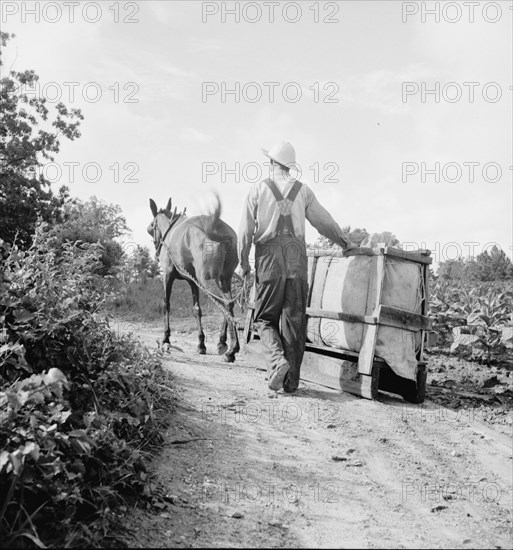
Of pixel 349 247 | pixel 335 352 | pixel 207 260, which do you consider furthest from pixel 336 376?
pixel 207 260

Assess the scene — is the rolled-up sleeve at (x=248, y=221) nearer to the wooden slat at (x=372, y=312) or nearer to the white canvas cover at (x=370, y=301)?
the white canvas cover at (x=370, y=301)

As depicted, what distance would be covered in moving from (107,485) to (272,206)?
11.4ft

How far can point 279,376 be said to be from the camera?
5934 millimetres

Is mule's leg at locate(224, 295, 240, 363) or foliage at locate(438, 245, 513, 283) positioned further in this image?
foliage at locate(438, 245, 513, 283)

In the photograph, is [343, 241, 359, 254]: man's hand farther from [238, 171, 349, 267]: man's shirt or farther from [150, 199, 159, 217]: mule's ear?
[150, 199, 159, 217]: mule's ear

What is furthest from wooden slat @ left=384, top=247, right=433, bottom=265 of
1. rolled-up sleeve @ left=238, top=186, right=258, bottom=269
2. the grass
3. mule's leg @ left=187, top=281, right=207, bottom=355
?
the grass

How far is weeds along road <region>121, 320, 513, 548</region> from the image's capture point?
3369 mm

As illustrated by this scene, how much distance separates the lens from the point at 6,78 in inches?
992

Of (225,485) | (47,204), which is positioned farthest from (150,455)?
(47,204)

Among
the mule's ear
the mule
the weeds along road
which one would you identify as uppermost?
the mule's ear

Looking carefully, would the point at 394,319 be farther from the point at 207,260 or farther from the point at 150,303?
the point at 150,303

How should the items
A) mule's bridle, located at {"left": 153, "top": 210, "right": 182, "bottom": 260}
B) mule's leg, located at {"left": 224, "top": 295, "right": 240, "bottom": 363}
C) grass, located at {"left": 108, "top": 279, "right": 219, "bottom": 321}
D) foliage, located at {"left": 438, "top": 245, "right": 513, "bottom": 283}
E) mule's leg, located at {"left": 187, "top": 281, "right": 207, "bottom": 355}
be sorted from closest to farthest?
mule's leg, located at {"left": 224, "top": 295, "right": 240, "bottom": 363}, mule's leg, located at {"left": 187, "top": 281, "right": 207, "bottom": 355}, mule's bridle, located at {"left": 153, "top": 210, "right": 182, "bottom": 260}, grass, located at {"left": 108, "top": 279, "right": 219, "bottom": 321}, foliage, located at {"left": 438, "top": 245, "right": 513, "bottom": 283}

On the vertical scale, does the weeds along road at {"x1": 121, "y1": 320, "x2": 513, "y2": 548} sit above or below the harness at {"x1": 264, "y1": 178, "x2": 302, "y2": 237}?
below

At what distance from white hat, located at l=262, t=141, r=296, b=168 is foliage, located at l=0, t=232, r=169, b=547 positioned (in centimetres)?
208
